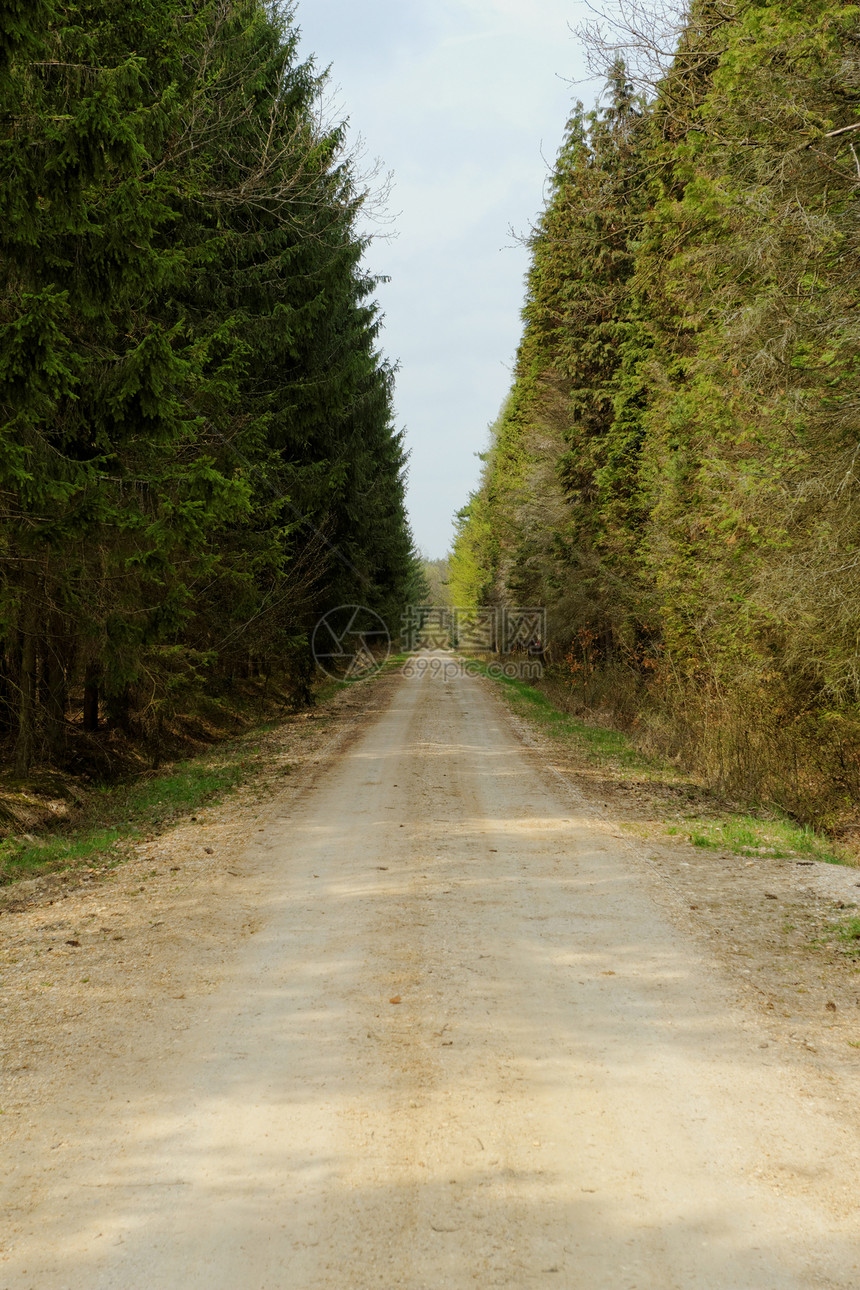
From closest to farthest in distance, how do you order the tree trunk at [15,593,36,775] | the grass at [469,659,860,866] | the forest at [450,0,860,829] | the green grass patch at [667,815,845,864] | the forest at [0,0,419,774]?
the forest at [0,0,419,774], the green grass patch at [667,815,845,864], the grass at [469,659,860,866], the forest at [450,0,860,829], the tree trunk at [15,593,36,775]

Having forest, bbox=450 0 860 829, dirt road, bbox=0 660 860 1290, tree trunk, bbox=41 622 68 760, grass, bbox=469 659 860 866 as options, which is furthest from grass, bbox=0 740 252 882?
forest, bbox=450 0 860 829

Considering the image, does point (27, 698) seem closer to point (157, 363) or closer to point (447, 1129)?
point (157, 363)

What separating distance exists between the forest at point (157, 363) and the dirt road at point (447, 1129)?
5.02 meters

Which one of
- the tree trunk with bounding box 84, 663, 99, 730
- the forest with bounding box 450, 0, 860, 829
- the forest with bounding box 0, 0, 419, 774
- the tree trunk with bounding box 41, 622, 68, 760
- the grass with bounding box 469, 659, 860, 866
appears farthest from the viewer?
the tree trunk with bounding box 84, 663, 99, 730

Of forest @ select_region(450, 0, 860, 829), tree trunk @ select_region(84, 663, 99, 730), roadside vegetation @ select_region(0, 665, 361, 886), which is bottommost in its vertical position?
roadside vegetation @ select_region(0, 665, 361, 886)

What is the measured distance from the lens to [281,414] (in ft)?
55.6

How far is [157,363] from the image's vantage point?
Answer: 8.41 meters

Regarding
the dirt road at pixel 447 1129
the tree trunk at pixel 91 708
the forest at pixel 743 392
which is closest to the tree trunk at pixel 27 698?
the tree trunk at pixel 91 708

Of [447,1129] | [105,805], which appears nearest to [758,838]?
[447,1129]

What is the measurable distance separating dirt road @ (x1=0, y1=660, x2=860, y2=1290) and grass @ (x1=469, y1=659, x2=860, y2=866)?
2419mm

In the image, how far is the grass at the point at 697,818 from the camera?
8344 mm

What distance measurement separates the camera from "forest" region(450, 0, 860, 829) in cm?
912

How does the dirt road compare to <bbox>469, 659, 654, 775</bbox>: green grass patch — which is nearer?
the dirt road

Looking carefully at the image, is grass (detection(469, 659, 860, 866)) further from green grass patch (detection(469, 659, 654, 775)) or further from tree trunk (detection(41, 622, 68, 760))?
tree trunk (detection(41, 622, 68, 760))
